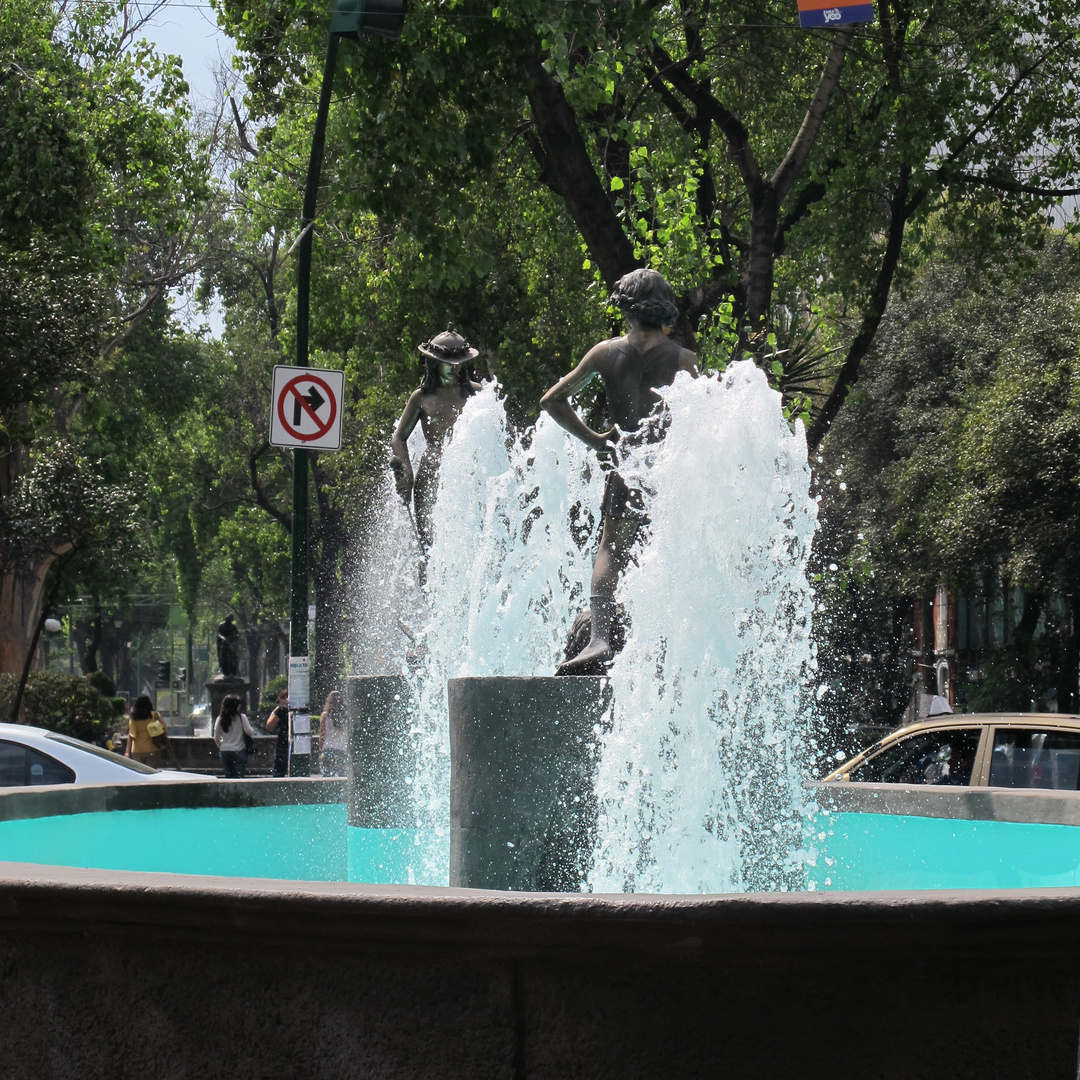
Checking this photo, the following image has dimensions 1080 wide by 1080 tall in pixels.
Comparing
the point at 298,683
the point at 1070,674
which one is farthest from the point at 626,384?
the point at 1070,674

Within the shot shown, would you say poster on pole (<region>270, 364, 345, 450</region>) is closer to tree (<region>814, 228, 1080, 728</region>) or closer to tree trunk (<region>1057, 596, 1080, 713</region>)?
tree (<region>814, 228, 1080, 728</region>)

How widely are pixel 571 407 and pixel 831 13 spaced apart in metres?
8.14

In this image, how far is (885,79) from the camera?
16.0 meters

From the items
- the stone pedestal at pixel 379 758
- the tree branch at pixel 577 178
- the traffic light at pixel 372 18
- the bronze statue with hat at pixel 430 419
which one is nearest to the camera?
the stone pedestal at pixel 379 758

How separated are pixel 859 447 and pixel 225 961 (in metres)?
34.4

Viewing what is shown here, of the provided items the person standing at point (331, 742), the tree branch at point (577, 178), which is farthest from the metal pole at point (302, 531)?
the person standing at point (331, 742)

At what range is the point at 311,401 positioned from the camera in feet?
39.0

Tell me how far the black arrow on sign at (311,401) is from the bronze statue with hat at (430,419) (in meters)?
3.90

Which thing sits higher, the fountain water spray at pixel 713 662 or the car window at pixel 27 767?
Answer: the fountain water spray at pixel 713 662

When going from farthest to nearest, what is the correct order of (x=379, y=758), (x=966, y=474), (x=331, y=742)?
1. (x=966, y=474)
2. (x=331, y=742)
3. (x=379, y=758)

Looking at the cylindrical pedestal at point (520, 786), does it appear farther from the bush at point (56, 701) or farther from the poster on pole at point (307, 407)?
the bush at point (56, 701)

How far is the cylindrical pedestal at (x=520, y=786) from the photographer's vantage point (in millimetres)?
4449

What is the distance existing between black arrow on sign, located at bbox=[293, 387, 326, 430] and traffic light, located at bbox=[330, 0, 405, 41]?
2.88 metres

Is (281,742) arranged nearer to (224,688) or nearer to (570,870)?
(570,870)
